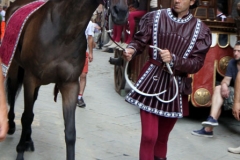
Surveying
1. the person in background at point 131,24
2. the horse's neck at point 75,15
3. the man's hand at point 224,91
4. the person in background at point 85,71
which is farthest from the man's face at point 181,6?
the person in background at point 85,71

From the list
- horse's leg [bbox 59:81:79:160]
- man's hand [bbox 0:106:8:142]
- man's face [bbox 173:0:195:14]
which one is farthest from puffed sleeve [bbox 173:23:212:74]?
man's hand [bbox 0:106:8:142]

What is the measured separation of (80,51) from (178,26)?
1021 millimetres

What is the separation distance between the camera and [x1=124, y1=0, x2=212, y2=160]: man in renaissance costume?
4.20 m

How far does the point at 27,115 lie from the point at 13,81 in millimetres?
1057

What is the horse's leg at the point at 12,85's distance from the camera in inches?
242

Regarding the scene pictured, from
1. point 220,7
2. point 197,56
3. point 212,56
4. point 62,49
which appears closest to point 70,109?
point 62,49

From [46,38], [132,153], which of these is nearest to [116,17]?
[46,38]

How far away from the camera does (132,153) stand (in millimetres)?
5844

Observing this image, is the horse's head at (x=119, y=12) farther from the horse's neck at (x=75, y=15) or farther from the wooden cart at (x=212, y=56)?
the wooden cart at (x=212, y=56)

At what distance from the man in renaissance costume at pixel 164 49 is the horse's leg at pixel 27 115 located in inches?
45.5

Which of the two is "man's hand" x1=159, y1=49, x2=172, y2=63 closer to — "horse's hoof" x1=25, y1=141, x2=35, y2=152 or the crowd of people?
the crowd of people

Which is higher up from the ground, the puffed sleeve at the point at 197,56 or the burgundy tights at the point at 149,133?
the puffed sleeve at the point at 197,56

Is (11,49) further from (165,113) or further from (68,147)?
(165,113)

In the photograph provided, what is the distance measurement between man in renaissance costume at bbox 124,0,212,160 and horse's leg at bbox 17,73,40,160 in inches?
45.5
